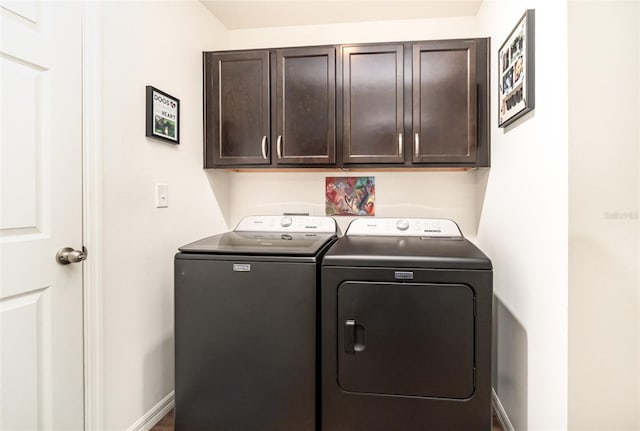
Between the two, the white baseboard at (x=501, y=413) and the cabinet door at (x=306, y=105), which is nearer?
the white baseboard at (x=501, y=413)

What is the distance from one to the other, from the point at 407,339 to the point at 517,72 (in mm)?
1221

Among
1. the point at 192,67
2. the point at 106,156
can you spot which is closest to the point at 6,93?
the point at 106,156

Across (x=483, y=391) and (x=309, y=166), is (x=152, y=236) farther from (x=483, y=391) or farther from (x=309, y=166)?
(x=483, y=391)

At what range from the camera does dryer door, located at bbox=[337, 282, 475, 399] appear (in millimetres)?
1502

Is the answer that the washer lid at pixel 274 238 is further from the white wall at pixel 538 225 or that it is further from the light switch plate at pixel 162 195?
the white wall at pixel 538 225

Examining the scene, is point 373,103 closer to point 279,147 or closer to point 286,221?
point 279,147

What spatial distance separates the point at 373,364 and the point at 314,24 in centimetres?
227

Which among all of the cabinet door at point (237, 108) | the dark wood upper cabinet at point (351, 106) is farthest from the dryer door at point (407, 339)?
the cabinet door at point (237, 108)

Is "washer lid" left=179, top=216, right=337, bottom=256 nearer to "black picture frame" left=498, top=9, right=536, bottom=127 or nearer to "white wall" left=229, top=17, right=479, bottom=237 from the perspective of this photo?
"white wall" left=229, top=17, right=479, bottom=237

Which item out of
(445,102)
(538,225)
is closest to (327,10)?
(445,102)

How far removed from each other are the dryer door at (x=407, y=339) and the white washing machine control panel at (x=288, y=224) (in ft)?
2.70

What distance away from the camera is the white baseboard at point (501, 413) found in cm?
177

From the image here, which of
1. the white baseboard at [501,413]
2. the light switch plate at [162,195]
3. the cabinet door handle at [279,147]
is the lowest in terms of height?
the white baseboard at [501,413]

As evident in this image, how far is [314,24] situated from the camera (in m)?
2.55
